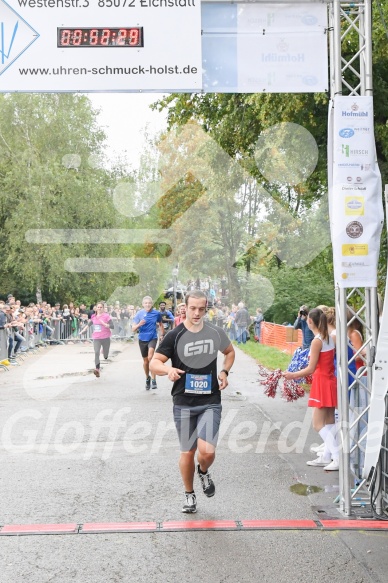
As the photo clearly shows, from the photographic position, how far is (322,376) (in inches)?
344

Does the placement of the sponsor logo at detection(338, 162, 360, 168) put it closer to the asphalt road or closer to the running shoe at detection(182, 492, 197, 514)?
the asphalt road

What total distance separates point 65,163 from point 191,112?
3135 centimetres

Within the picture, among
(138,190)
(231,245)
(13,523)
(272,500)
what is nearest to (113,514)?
(13,523)

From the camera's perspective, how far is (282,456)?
9.75m

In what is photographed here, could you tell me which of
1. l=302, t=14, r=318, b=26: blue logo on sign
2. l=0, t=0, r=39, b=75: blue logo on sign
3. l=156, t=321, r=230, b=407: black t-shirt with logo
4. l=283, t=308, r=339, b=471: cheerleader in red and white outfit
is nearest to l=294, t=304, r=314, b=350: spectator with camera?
l=283, t=308, r=339, b=471: cheerleader in red and white outfit

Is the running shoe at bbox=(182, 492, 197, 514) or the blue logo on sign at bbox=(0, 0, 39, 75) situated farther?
the blue logo on sign at bbox=(0, 0, 39, 75)

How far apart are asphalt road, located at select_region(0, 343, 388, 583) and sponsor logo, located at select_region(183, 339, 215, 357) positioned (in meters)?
1.33

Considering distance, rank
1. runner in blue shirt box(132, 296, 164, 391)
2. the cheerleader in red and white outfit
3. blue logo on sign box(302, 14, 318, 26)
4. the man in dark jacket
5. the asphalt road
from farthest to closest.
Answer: the man in dark jacket < runner in blue shirt box(132, 296, 164, 391) < the cheerleader in red and white outfit < blue logo on sign box(302, 14, 318, 26) < the asphalt road

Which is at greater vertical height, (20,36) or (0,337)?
(20,36)

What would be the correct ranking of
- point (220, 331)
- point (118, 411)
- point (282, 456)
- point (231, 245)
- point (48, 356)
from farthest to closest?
point (231, 245), point (48, 356), point (118, 411), point (282, 456), point (220, 331)

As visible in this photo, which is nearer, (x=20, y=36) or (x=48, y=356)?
(x=20, y=36)

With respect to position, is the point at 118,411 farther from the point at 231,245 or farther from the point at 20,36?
the point at 231,245

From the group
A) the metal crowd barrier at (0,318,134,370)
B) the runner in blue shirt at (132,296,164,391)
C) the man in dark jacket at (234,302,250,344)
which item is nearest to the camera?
the runner in blue shirt at (132,296,164,391)

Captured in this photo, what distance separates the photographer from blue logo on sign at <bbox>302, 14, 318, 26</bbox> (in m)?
7.72
